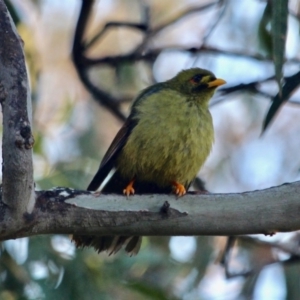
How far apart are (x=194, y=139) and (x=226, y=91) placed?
81 centimetres

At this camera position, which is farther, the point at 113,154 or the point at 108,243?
the point at 113,154

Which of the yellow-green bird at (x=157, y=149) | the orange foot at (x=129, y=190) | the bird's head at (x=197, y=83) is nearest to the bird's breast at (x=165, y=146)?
the yellow-green bird at (x=157, y=149)

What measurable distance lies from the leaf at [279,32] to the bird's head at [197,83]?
130 centimetres

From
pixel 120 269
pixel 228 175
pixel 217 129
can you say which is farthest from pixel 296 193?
pixel 217 129

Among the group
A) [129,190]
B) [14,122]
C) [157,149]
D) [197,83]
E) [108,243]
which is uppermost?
[197,83]

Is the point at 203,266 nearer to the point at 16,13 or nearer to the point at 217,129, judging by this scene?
the point at 16,13

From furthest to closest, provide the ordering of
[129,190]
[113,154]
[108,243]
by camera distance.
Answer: [113,154] < [108,243] < [129,190]

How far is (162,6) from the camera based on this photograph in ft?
35.5

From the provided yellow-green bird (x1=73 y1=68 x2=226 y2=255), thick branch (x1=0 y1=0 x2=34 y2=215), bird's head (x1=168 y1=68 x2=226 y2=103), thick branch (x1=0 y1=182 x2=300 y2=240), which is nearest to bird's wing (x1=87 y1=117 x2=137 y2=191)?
yellow-green bird (x1=73 y1=68 x2=226 y2=255)

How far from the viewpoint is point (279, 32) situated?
423 cm

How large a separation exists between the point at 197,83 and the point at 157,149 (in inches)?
36.8

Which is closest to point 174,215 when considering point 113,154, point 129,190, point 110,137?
point 129,190

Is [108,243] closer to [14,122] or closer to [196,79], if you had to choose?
[14,122]

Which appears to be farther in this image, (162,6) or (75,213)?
(162,6)
